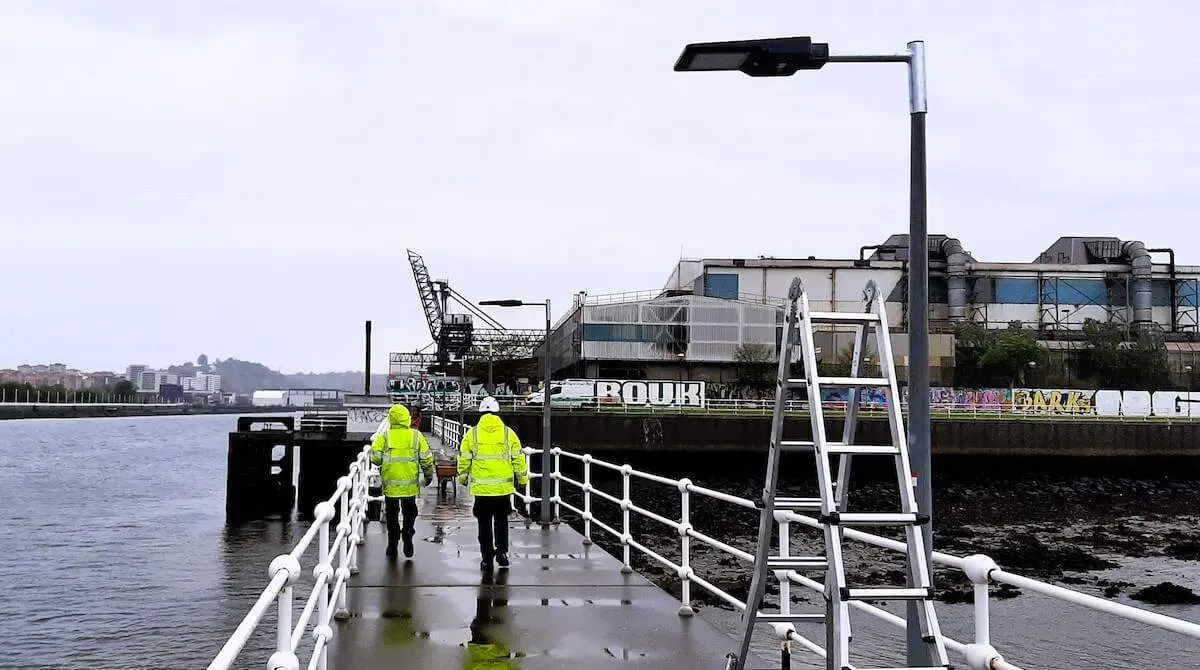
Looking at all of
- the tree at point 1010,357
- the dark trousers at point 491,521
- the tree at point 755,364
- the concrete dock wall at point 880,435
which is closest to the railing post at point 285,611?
the dark trousers at point 491,521

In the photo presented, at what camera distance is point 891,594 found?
4.81 m

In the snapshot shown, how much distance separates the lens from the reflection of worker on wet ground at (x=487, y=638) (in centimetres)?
743

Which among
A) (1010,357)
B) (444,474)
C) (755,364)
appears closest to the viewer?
(444,474)

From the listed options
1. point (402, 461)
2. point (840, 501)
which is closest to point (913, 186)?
point (840, 501)

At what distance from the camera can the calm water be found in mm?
17328

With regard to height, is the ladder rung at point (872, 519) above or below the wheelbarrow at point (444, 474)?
above

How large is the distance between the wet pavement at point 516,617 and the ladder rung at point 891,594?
263 cm

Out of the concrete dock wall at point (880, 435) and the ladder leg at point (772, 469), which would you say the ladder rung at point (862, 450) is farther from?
the concrete dock wall at point (880, 435)

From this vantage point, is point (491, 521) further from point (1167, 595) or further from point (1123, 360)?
point (1123, 360)

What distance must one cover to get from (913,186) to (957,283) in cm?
7768

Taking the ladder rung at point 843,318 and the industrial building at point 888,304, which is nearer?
the ladder rung at point 843,318

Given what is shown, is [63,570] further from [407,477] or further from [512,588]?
[512,588]

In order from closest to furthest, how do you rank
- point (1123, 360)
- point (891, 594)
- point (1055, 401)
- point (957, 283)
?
point (891, 594)
point (1055, 401)
point (1123, 360)
point (957, 283)

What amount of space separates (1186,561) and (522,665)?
27703 mm
